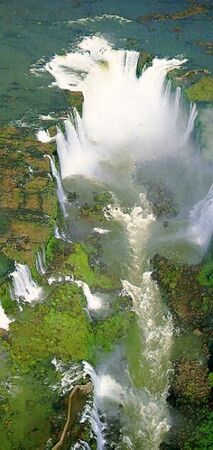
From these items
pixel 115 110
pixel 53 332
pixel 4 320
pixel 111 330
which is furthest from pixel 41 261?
pixel 115 110

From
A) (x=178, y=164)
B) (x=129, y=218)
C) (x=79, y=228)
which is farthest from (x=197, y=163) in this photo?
(x=79, y=228)

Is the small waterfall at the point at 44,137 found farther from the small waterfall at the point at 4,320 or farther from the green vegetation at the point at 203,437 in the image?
the green vegetation at the point at 203,437

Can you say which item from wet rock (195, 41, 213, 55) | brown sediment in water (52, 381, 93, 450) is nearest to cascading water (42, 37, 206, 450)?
brown sediment in water (52, 381, 93, 450)

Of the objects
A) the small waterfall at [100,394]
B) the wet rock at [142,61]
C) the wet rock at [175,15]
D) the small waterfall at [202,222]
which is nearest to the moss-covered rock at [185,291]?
the small waterfall at [202,222]

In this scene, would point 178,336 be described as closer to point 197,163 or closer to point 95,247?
point 95,247

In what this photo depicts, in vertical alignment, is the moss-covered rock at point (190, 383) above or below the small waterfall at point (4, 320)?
below

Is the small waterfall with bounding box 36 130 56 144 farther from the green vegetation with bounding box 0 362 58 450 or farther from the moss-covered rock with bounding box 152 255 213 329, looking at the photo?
the green vegetation with bounding box 0 362 58 450

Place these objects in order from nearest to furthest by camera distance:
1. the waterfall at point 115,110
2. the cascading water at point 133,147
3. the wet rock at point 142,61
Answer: the cascading water at point 133,147
the waterfall at point 115,110
the wet rock at point 142,61

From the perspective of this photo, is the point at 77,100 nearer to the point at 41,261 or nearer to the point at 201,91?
the point at 201,91
